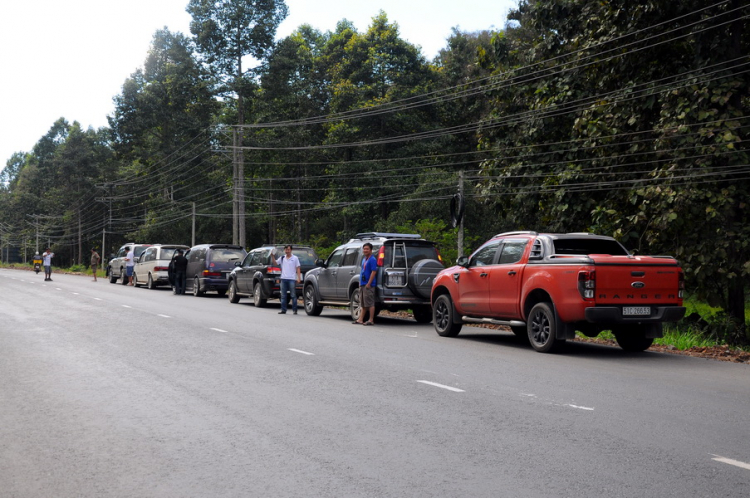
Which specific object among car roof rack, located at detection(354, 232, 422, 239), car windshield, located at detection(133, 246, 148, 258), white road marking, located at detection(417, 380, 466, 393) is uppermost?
car windshield, located at detection(133, 246, 148, 258)

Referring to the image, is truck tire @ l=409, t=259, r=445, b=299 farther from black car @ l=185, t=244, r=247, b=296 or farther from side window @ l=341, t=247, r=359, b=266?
black car @ l=185, t=244, r=247, b=296

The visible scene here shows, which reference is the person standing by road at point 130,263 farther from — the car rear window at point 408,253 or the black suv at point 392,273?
the car rear window at point 408,253

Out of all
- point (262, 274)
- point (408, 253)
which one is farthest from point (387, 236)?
point (262, 274)

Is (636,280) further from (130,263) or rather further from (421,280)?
(130,263)

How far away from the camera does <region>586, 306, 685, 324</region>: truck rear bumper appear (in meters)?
11.9

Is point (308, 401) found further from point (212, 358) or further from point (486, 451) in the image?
point (212, 358)

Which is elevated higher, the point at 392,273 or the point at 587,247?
the point at 587,247

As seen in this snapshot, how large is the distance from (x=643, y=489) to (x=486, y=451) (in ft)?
4.42

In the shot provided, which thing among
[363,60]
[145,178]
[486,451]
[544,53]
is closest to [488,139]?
[544,53]

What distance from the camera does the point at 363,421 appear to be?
7160 millimetres

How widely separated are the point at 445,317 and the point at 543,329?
10.3 ft

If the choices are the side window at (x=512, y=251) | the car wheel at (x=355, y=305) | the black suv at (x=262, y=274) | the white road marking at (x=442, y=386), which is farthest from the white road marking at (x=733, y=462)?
the black suv at (x=262, y=274)

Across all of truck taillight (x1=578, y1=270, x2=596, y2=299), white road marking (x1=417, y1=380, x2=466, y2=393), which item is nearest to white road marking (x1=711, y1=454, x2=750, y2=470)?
white road marking (x1=417, y1=380, x2=466, y2=393)

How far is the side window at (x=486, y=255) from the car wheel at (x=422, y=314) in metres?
4.27
